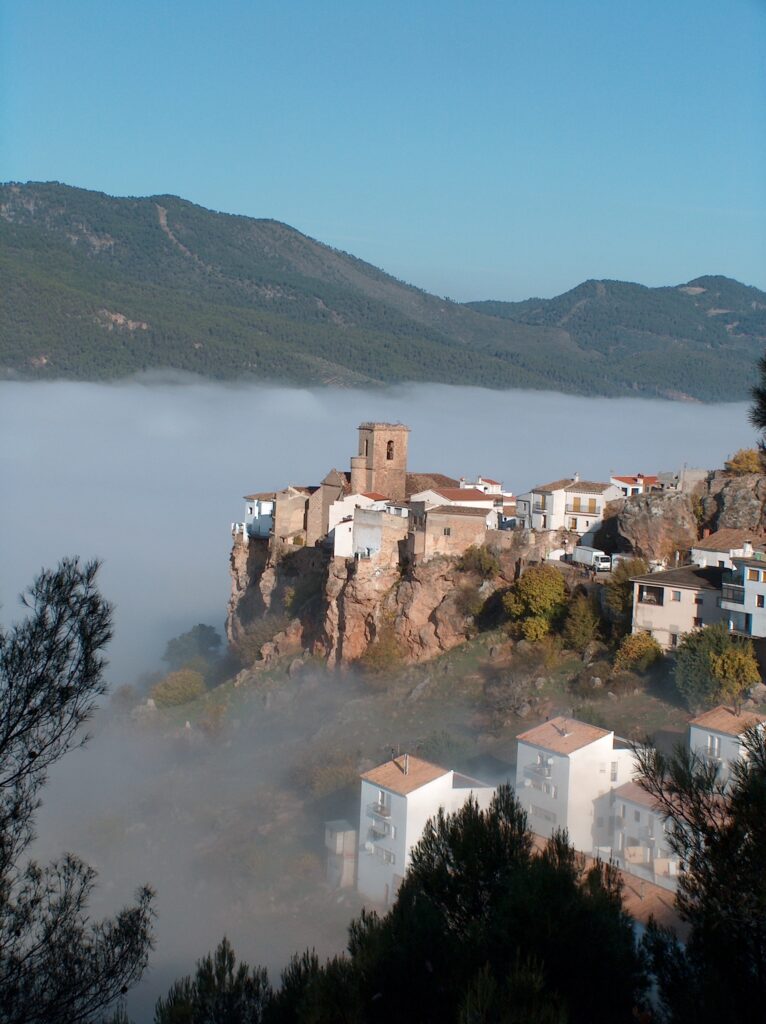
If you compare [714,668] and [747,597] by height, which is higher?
[747,597]

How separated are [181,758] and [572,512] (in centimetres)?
1266

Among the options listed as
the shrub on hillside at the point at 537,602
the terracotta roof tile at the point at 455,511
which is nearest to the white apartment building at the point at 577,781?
the shrub on hillside at the point at 537,602

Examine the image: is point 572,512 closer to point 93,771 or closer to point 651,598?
point 651,598

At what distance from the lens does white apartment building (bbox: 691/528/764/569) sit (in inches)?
1035

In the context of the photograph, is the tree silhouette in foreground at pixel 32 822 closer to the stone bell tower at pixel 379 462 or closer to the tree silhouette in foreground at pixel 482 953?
the tree silhouette in foreground at pixel 482 953

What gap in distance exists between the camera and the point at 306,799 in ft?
84.6

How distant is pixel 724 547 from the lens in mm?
26844

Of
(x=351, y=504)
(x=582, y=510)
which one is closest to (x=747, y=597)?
(x=582, y=510)

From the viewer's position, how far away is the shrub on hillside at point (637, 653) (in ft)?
83.1

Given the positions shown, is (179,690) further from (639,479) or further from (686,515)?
(686,515)

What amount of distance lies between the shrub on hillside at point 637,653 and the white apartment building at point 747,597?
173 cm

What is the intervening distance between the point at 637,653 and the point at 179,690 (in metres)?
17.6

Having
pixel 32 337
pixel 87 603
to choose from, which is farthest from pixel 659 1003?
pixel 32 337

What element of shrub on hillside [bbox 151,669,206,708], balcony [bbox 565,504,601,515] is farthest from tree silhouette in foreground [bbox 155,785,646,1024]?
shrub on hillside [bbox 151,669,206,708]
